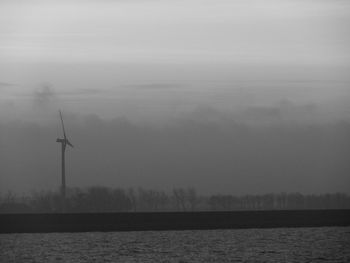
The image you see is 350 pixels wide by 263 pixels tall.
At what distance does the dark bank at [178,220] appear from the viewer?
15125 centimetres

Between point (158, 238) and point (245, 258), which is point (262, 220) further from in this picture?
point (245, 258)

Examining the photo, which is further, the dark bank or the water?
the dark bank

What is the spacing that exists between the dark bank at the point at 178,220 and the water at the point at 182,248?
1869 cm

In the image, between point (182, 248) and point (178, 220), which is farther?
point (178, 220)

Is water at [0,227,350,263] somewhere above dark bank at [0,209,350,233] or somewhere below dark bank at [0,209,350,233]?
below

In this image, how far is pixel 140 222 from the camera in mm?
157875

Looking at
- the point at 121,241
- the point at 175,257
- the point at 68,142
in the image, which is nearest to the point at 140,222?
the point at 68,142

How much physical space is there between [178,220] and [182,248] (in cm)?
5860

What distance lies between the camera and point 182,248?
102688 mm

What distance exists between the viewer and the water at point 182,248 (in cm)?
8831

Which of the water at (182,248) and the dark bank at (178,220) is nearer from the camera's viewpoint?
the water at (182,248)

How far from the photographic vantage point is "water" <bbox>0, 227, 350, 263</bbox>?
88312mm

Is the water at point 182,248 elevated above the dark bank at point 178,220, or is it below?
below

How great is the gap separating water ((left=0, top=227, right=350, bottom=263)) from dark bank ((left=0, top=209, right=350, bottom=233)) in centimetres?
1869
